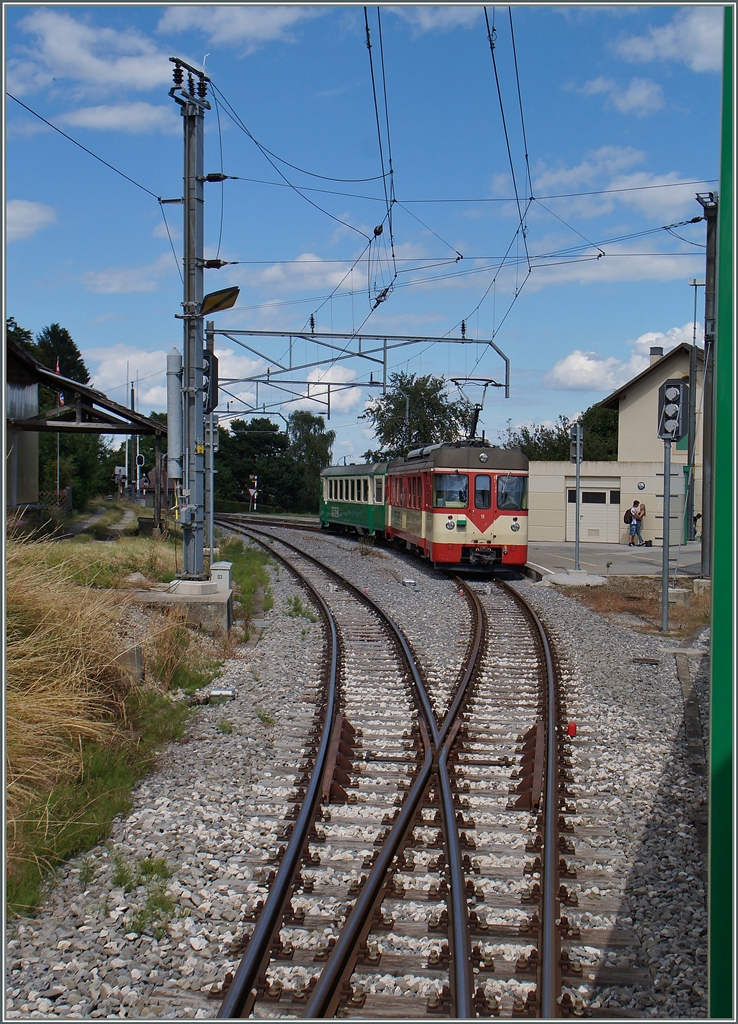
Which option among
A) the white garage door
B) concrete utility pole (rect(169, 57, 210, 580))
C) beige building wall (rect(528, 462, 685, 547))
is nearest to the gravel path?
concrete utility pole (rect(169, 57, 210, 580))

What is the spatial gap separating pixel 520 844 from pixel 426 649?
5.67 metres

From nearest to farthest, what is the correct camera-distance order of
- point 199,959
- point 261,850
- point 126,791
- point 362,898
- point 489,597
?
point 199,959 < point 362,898 < point 261,850 < point 126,791 < point 489,597

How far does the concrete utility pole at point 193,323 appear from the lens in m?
12.0

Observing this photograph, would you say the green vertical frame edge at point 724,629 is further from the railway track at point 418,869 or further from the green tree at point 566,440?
the green tree at point 566,440

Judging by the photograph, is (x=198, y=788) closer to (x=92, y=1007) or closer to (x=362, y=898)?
(x=362, y=898)

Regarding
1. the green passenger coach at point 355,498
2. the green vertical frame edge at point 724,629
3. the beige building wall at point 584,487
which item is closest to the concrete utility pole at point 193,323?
the green vertical frame edge at point 724,629

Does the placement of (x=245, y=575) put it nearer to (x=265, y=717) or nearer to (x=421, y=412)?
(x=265, y=717)

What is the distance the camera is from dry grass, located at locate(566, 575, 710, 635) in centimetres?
1333

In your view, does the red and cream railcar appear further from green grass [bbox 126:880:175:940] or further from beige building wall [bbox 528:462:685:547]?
green grass [bbox 126:880:175:940]

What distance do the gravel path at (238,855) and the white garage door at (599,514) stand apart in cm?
2149

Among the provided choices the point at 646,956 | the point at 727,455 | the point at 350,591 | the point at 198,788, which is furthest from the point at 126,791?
the point at 350,591

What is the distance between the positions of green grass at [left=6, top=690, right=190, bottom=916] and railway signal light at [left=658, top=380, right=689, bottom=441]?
781 cm

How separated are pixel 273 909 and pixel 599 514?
1095 inches

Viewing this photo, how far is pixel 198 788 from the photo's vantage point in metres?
5.86
